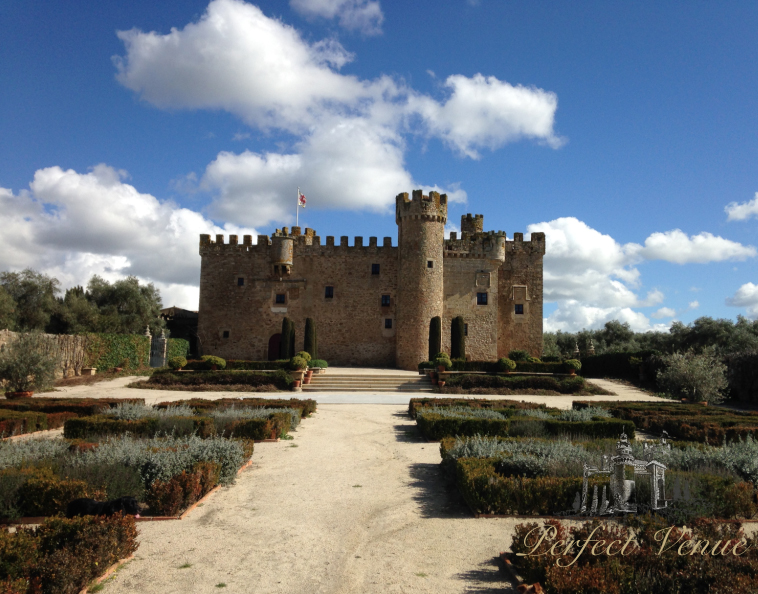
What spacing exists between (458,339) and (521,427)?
736 inches

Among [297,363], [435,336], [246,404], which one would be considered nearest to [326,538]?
[246,404]

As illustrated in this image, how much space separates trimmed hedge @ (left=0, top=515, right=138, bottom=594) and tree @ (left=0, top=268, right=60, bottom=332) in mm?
35778

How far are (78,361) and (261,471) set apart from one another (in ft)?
67.5

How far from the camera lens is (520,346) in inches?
1294

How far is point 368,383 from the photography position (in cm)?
2369

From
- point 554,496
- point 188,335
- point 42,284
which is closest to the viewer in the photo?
point 554,496

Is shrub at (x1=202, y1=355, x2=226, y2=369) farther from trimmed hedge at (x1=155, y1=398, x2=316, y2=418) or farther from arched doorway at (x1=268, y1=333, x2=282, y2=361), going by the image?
trimmed hedge at (x1=155, y1=398, x2=316, y2=418)

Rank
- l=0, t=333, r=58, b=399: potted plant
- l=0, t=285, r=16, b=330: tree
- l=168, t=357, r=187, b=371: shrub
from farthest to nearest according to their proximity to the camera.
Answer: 1. l=0, t=285, r=16, b=330: tree
2. l=168, t=357, r=187, b=371: shrub
3. l=0, t=333, r=58, b=399: potted plant

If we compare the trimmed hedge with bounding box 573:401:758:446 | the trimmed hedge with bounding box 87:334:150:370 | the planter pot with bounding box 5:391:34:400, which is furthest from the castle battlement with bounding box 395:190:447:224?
the planter pot with bounding box 5:391:34:400

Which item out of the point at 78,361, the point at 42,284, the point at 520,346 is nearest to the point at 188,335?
the point at 42,284

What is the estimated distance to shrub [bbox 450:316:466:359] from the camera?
1148 inches

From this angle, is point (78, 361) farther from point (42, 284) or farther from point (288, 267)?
point (42, 284)

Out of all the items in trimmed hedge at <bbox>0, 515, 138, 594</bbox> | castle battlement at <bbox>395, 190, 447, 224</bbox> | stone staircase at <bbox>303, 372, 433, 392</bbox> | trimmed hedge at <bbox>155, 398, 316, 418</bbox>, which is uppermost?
castle battlement at <bbox>395, 190, 447, 224</bbox>

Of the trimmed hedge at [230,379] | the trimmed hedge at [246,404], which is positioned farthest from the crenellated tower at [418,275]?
the trimmed hedge at [246,404]
